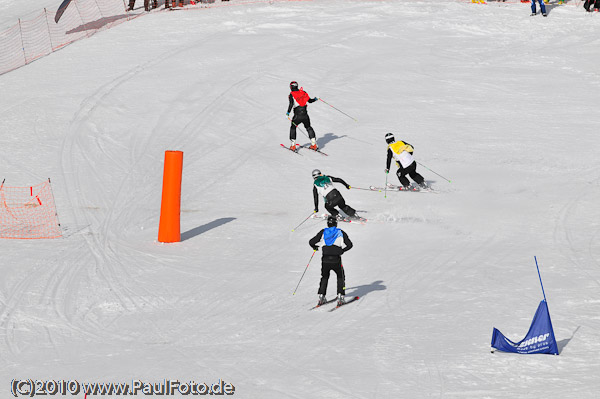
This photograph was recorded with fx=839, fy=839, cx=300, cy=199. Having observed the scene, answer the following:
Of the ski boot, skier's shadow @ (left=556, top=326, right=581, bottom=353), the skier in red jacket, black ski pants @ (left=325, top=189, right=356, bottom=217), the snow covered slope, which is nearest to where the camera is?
skier's shadow @ (left=556, top=326, right=581, bottom=353)

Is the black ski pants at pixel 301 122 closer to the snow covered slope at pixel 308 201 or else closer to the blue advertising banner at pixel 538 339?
the snow covered slope at pixel 308 201

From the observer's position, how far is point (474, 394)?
7891mm

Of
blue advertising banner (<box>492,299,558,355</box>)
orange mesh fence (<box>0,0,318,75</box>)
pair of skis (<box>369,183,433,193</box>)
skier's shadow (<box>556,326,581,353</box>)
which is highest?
orange mesh fence (<box>0,0,318,75</box>)

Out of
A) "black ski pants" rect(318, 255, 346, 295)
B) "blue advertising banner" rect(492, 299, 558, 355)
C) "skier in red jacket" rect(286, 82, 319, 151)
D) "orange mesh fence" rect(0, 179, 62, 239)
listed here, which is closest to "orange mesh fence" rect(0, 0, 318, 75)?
"orange mesh fence" rect(0, 179, 62, 239)

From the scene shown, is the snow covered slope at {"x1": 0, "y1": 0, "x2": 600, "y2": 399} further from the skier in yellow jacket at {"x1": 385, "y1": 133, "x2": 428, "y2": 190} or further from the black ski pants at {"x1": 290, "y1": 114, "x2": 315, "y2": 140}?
the black ski pants at {"x1": 290, "y1": 114, "x2": 315, "y2": 140}


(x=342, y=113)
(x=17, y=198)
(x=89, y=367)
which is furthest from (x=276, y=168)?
(x=89, y=367)

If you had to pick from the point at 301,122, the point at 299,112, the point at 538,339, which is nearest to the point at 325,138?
the point at 301,122

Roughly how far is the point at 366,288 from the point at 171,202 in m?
4.24

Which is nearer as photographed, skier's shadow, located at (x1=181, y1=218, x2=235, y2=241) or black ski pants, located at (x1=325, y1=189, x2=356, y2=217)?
skier's shadow, located at (x1=181, y1=218, x2=235, y2=241)

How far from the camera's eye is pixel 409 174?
16922 millimetres

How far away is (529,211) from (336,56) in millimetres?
11956

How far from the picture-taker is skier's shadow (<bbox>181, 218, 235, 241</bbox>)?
578 inches

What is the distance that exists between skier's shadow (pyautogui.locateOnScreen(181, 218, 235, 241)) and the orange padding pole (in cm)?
36

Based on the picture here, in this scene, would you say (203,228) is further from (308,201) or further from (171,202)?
(308,201)
